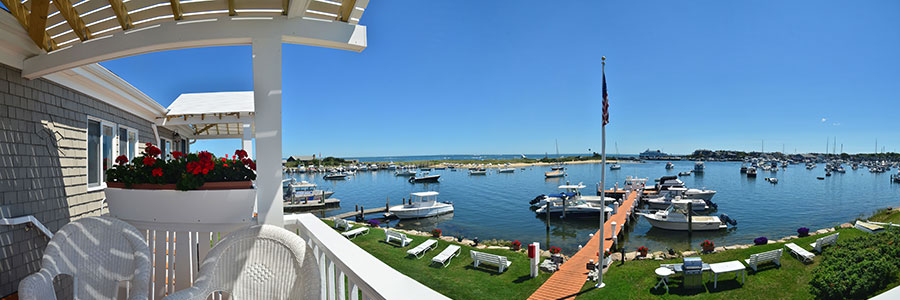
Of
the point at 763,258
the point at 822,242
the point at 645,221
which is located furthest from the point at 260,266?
the point at 645,221

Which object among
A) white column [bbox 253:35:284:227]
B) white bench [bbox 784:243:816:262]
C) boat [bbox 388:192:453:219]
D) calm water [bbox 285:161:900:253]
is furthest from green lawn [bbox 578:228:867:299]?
boat [bbox 388:192:453:219]

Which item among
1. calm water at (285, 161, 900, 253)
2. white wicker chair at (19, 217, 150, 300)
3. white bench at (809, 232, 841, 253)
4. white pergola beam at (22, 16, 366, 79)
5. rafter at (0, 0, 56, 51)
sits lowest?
calm water at (285, 161, 900, 253)

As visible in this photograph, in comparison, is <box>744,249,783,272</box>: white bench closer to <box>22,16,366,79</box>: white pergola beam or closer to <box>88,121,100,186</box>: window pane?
<box>22,16,366,79</box>: white pergola beam

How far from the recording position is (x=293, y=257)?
69.4 inches

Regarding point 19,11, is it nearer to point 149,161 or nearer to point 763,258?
point 149,161

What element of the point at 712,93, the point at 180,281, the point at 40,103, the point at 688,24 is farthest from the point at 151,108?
the point at 712,93

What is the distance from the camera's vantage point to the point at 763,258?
11273mm

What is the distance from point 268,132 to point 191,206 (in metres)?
0.66

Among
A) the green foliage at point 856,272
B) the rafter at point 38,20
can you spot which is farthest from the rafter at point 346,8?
the green foliage at point 856,272

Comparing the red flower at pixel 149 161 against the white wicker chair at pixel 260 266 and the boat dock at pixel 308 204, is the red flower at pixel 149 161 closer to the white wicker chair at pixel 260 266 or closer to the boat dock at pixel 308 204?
the white wicker chair at pixel 260 266

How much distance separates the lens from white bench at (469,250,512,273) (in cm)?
1158

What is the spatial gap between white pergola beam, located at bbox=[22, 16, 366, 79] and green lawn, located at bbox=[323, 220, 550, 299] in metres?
8.99

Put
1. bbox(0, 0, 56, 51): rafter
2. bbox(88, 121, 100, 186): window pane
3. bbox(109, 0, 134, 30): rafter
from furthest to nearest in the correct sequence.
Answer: bbox(88, 121, 100, 186): window pane
bbox(0, 0, 56, 51): rafter
bbox(109, 0, 134, 30): rafter

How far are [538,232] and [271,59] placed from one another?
20.4 metres
